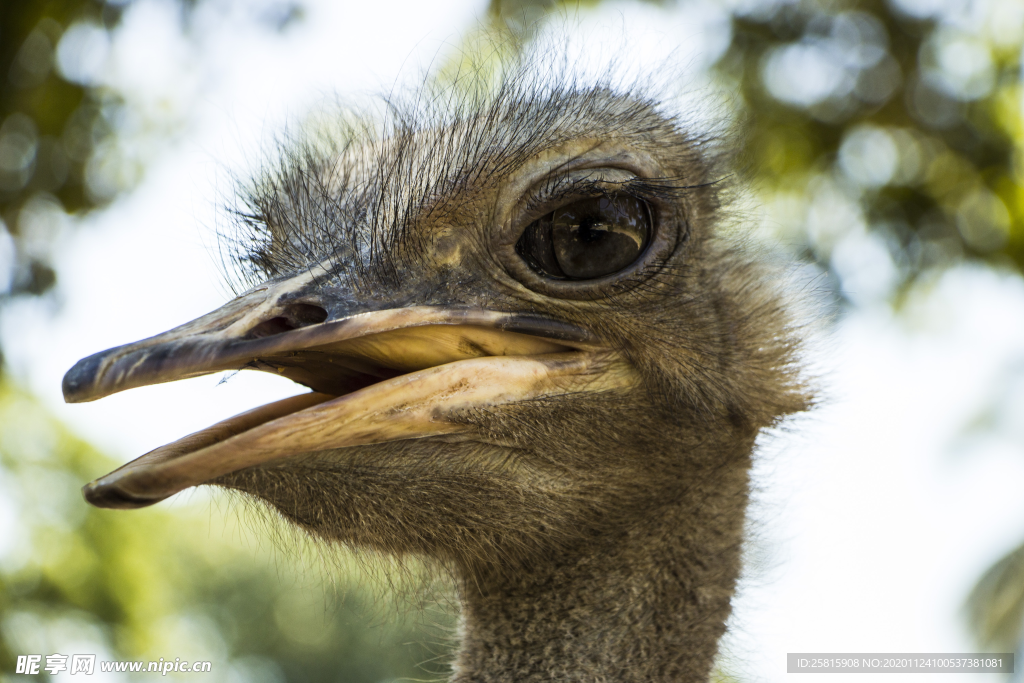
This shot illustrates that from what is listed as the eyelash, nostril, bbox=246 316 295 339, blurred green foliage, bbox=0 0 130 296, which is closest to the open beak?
nostril, bbox=246 316 295 339

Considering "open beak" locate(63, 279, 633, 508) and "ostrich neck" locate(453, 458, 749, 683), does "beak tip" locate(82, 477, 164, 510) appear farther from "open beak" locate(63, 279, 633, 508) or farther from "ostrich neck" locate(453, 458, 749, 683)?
"ostrich neck" locate(453, 458, 749, 683)

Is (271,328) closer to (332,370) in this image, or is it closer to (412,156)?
(332,370)

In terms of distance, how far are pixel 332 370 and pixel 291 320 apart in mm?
159

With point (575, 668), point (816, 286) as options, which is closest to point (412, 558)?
point (575, 668)

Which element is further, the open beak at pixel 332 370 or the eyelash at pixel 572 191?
the eyelash at pixel 572 191

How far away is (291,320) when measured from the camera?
1.11m

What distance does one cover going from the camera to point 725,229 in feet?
5.34

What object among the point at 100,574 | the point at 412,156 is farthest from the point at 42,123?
the point at 100,574

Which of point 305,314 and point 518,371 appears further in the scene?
point 518,371

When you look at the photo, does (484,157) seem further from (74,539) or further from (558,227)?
(74,539)

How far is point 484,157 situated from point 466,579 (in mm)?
739

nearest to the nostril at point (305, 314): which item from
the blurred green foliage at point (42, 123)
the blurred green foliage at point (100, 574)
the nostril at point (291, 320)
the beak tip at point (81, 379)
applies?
the nostril at point (291, 320)

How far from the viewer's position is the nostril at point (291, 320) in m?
1.07

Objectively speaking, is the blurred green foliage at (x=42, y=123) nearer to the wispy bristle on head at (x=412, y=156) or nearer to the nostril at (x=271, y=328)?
the wispy bristle on head at (x=412, y=156)
